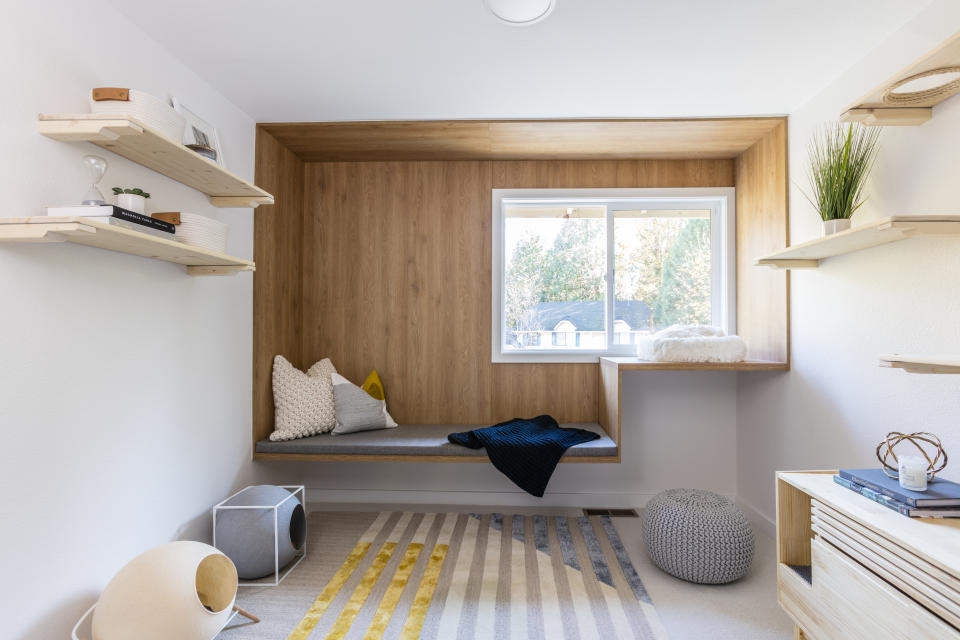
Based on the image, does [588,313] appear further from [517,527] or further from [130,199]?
[130,199]

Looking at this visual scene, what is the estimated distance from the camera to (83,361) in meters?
1.74

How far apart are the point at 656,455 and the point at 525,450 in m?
1.14

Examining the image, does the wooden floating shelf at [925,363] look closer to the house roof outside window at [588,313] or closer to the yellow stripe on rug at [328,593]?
the house roof outside window at [588,313]

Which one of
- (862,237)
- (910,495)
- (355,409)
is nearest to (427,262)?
(355,409)

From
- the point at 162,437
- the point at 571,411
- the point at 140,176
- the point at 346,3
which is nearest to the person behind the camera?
the point at 346,3

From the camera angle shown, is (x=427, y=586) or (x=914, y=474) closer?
(x=914, y=474)

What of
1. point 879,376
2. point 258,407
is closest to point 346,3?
point 258,407

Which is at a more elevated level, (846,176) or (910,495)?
(846,176)

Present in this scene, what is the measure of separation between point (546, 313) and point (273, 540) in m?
2.11

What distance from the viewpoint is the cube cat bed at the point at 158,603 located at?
1.59 metres

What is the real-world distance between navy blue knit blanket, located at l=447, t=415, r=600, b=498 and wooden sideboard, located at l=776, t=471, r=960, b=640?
3.64ft

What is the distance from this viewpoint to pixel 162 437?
2.13 m

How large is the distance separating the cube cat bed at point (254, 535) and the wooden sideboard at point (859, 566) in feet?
6.87

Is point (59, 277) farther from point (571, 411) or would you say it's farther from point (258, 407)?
point (571, 411)
